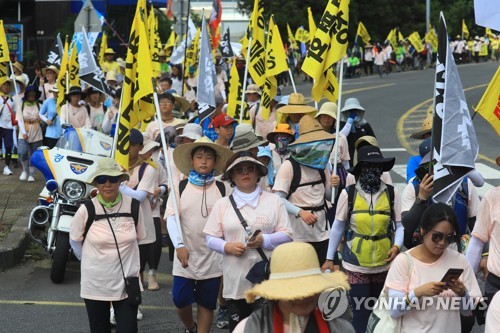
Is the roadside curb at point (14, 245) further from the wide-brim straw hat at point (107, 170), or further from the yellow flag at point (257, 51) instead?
the wide-brim straw hat at point (107, 170)

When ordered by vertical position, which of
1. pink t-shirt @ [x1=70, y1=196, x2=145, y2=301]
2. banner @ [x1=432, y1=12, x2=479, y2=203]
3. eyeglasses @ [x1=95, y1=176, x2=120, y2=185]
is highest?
A: banner @ [x1=432, y1=12, x2=479, y2=203]

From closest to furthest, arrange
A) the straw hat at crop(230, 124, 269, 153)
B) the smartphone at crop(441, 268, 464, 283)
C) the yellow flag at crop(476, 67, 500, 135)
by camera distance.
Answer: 1. the smartphone at crop(441, 268, 464, 283)
2. the yellow flag at crop(476, 67, 500, 135)
3. the straw hat at crop(230, 124, 269, 153)

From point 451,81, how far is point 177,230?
2280mm

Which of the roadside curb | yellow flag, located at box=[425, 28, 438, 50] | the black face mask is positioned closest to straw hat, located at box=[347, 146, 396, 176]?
the black face mask

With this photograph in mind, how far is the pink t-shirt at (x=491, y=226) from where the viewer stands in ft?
21.3

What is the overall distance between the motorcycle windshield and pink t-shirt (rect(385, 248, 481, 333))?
709 cm

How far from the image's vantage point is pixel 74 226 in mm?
7566

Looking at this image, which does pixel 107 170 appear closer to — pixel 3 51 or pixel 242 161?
pixel 242 161

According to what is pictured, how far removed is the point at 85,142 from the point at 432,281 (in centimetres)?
742

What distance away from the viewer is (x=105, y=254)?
7.52m

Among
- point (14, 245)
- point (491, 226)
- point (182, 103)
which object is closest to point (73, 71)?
point (182, 103)

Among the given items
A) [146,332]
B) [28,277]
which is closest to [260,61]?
[28,277]

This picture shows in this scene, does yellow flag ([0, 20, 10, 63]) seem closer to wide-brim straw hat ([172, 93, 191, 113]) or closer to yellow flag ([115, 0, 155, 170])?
wide-brim straw hat ([172, 93, 191, 113])

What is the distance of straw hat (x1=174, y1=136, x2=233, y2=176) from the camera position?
26.5ft
